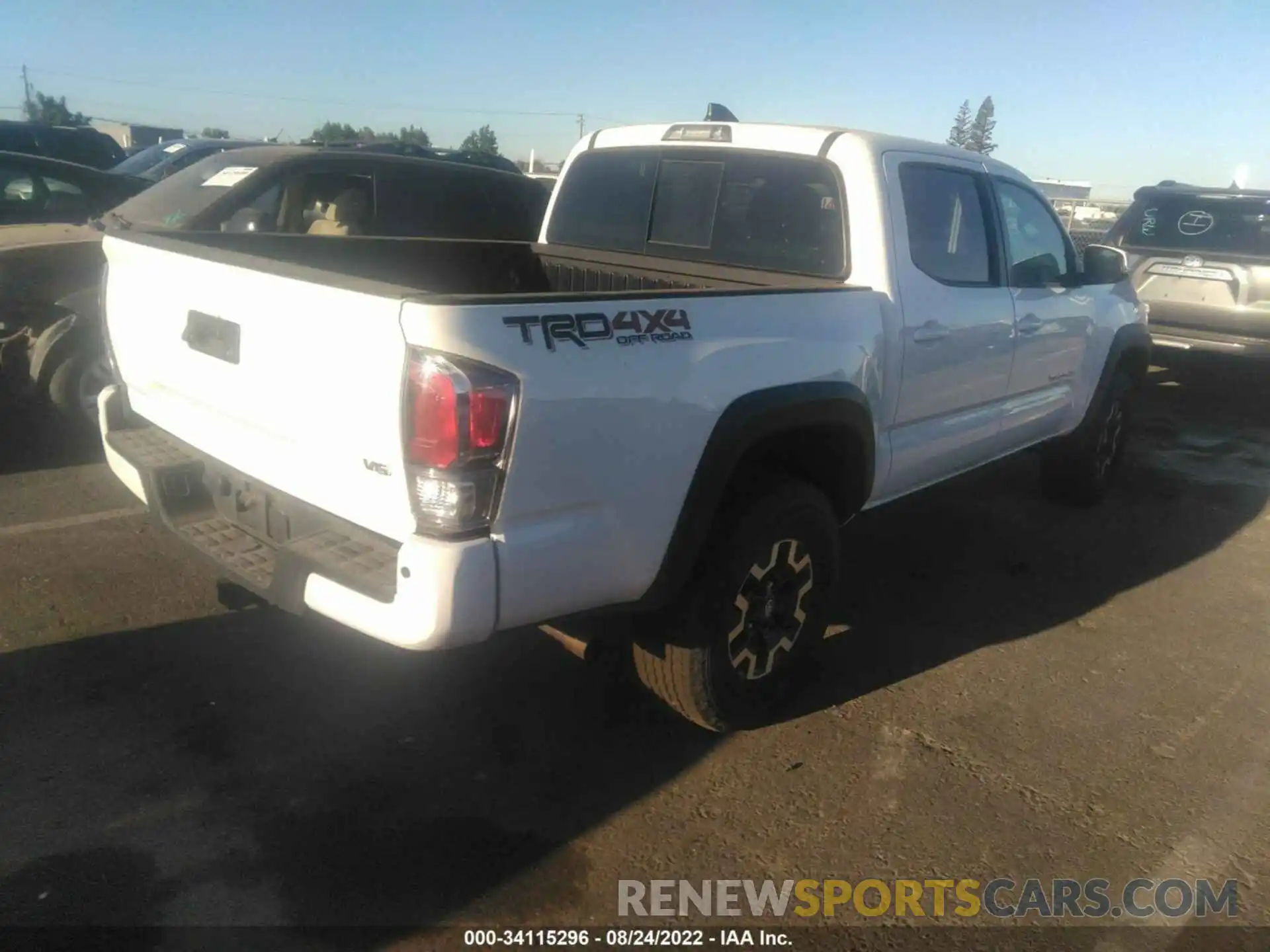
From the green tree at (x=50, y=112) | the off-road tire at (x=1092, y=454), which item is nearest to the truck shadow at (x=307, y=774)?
the off-road tire at (x=1092, y=454)

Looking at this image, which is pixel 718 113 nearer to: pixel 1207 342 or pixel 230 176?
pixel 230 176

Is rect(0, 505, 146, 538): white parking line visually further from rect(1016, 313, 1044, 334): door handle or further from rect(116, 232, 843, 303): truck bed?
rect(1016, 313, 1044, 334): door handle

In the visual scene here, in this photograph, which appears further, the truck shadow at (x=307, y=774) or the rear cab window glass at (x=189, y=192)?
the rear cab window glass at (x=189, y=192)

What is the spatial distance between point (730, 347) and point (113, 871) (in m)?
2.18

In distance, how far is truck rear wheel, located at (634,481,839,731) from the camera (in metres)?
3.11

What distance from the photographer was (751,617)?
334cm

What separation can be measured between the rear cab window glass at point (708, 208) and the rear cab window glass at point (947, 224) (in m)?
0.34

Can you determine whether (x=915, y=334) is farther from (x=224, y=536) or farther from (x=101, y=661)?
(x=101, y=661)

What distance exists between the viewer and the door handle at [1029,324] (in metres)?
4.59

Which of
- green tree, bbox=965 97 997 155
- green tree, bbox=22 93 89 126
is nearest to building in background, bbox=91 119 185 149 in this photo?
green tree, bbox=22 93 89 126

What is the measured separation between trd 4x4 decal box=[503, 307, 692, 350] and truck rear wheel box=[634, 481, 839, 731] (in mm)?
714

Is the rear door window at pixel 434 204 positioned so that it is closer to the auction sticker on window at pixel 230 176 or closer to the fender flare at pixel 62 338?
the auction sticker on window at pixel 230 176

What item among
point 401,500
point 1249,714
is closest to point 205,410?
point 401,500

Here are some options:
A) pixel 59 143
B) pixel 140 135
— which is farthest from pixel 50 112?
pixel 59 143
